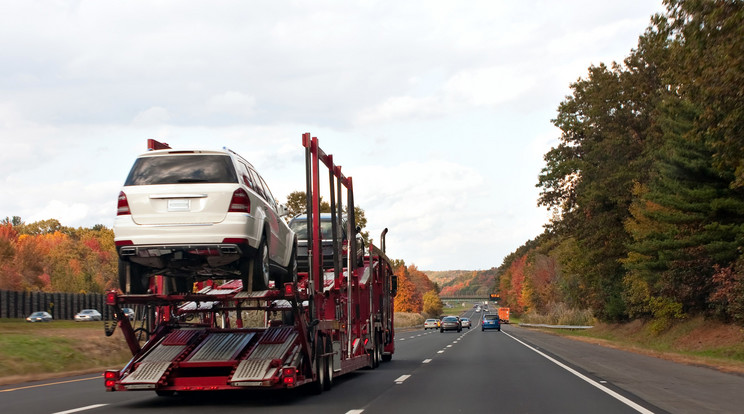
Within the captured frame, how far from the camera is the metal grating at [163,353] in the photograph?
38.0ft

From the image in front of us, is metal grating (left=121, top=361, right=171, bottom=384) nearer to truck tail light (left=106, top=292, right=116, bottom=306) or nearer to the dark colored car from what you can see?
truck tail light (left=106, top=292, right=116, bottom=306)

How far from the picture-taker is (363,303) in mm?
18188

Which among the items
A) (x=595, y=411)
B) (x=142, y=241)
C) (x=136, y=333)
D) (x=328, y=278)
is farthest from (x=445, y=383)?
(x=142, y=241)

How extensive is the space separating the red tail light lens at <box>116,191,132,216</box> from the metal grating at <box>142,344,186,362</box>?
8.18 feet

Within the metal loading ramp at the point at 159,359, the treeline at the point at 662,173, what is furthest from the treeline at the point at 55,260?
the metal loading ramp at the point at 159,359

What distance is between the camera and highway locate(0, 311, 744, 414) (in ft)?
36.2

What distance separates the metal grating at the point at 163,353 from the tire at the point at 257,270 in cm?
188

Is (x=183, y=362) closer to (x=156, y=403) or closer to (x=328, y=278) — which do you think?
(x=156, y=403)

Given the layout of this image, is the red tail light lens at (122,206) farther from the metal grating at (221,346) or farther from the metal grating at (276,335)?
the metal grating at (276,335)

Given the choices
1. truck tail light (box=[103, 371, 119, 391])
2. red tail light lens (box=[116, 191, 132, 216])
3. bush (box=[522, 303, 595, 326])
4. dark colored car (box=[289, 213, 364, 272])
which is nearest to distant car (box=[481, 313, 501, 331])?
bush (box=[522, 303, 595, 326])

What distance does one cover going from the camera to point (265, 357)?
1137 cm

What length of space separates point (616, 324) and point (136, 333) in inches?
1852

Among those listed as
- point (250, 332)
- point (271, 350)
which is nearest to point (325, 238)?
point (250, 332)

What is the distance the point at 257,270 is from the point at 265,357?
151 cm
